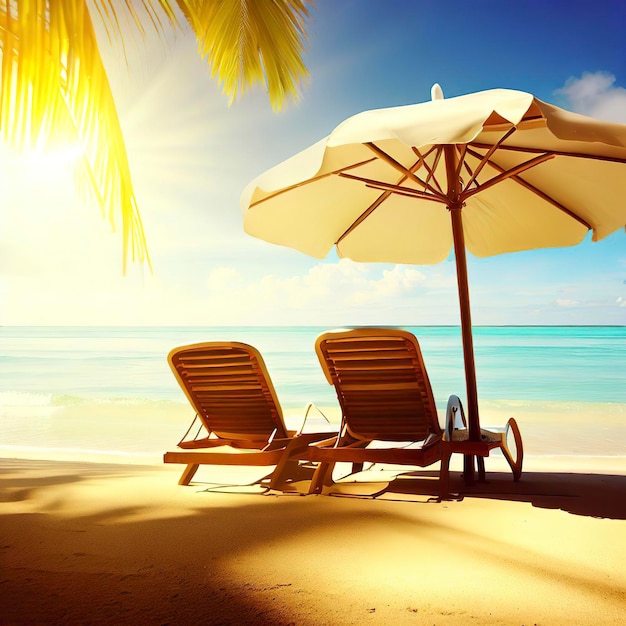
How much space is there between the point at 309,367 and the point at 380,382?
20.7 m

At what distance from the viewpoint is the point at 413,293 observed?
42.3m

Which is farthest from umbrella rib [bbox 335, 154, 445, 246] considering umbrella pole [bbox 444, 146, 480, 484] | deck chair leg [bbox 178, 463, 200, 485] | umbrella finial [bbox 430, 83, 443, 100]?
deck chair leg [bbox 178, 463, 200, 485]

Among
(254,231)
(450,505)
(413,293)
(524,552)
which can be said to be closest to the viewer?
(524,552)

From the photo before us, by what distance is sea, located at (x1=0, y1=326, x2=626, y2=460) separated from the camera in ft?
28.5

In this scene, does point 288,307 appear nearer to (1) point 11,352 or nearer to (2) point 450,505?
(1) point 11,352

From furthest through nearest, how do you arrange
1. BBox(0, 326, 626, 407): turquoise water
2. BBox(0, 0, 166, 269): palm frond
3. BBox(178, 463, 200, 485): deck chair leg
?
BBox(0, 326, 626, 407): turquoise water → BBox(178, 463, 200, 485): deck chair leg → BBox(0, 0, 166, 269): palm frond

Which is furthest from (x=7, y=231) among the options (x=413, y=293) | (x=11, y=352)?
(x=413, y=293)

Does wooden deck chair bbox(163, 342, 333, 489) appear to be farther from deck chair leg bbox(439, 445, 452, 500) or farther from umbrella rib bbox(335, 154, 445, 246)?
umbrella rib bbox(335, 154, 445, 246)

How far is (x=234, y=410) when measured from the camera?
3799 mm

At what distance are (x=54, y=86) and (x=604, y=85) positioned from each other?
27.3m

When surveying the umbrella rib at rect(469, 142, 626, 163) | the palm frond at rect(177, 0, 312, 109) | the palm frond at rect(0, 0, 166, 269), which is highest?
the palm frond at rect(177, 0, 312, 109)

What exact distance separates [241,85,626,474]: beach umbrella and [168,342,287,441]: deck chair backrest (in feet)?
3.24

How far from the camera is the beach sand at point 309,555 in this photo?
5.42ft

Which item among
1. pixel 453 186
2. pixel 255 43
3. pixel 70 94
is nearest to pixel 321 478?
pixel 453 186
